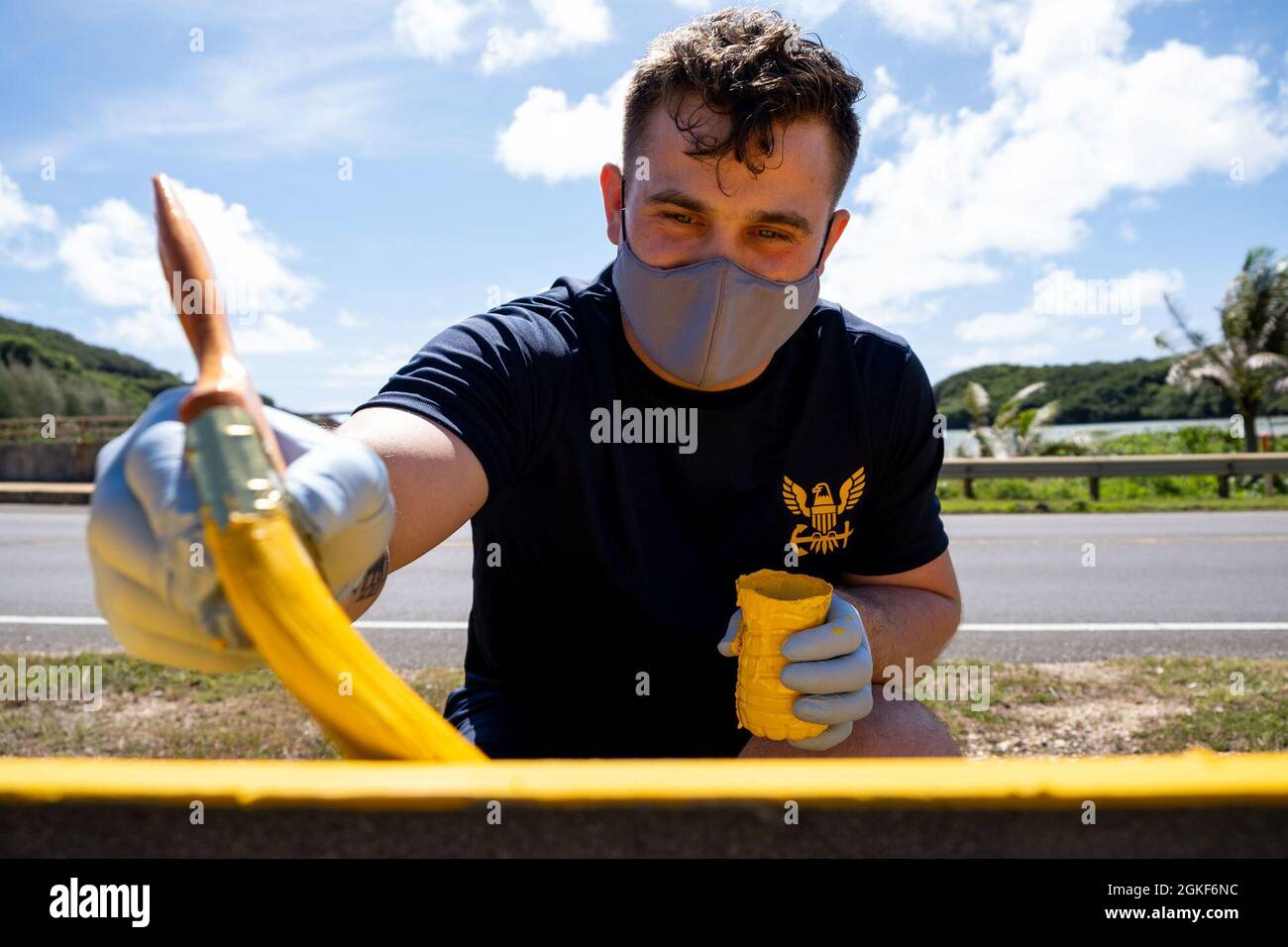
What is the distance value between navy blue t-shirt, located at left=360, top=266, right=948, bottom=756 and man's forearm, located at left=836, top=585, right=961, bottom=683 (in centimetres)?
19

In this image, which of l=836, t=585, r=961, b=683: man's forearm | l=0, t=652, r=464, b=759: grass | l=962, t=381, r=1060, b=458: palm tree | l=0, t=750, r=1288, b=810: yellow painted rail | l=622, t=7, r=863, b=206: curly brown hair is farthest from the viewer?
l=962, t=381, r=1060, b=458: palm tree

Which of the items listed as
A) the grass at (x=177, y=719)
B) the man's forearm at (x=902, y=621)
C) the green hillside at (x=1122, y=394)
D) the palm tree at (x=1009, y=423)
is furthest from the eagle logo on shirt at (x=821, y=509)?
the green hillside at (x=1122, y=394)

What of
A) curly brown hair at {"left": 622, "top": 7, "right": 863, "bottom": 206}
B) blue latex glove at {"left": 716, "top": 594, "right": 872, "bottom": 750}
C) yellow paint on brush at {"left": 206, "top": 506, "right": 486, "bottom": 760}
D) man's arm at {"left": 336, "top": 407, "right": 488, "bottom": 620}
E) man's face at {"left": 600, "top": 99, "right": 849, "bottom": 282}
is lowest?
blue latex glove at {"left": 716, "top": 594, "right": 872, "bottom": 750}

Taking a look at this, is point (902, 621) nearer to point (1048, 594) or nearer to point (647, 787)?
point (647, 787)

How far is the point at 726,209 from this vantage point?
208 cm

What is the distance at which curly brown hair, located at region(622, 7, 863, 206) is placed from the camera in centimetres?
206

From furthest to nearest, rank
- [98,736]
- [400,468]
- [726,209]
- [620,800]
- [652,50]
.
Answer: [98,736], [652,50], [726,209], [400,468], [620,800]

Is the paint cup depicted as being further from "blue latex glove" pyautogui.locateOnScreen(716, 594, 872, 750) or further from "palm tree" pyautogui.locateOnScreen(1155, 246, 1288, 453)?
"palm tree" pyautogui.locateOnScreen(1155, 246, 1288, 453)

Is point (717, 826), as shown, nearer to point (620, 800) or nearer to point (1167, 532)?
point (620, 800)

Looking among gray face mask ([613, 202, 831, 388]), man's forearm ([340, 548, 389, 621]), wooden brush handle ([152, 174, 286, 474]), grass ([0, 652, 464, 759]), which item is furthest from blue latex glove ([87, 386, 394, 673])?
grass ([0, 652, 464, 759])

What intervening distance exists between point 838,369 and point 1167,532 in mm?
9185

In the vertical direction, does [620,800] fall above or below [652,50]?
below

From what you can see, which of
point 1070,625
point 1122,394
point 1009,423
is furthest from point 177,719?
point 1122,394

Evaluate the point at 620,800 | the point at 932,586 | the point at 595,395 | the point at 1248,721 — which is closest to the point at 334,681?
the point at 620,800
